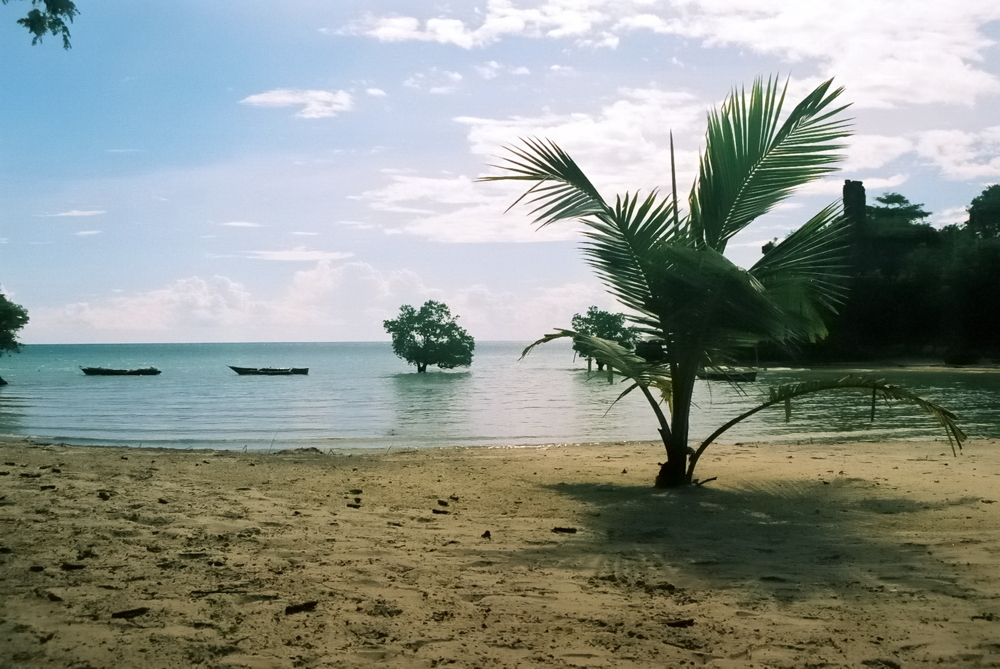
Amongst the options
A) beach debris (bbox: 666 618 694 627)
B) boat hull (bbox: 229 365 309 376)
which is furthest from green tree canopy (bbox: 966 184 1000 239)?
beach debris (bbox: 666 618 694 627)

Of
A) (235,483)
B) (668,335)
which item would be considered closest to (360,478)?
(235,483)

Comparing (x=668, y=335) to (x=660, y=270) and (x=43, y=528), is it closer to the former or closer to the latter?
(x=660, y=270)

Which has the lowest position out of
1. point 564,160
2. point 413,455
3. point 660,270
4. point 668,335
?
point 413,455

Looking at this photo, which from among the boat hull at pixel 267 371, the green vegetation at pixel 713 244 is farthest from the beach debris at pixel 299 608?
the boat hull at pixel 267 371

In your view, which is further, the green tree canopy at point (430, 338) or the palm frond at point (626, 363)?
the green tree canopy at point (430, 338)

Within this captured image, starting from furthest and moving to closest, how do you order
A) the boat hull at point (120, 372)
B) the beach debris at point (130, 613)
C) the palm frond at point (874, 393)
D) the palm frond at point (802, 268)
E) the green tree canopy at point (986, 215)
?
the green tree canopy at point (986, 215), the boat hull at point (120, 372), the palm frond at point (802, 268), the palm frond at point (874, 393), the beach debris at point (130, 613)

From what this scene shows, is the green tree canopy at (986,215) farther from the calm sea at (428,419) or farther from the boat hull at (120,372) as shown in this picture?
the boat hull at (120,372)

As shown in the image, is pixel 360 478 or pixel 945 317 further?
pixel 945 317

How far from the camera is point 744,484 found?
7.85 meters

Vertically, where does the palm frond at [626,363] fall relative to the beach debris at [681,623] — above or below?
above

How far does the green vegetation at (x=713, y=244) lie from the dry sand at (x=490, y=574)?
123 cm

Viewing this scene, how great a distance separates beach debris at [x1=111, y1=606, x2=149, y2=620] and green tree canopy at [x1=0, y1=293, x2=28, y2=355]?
44.4 metres

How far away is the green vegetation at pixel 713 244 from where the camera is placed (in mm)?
7074

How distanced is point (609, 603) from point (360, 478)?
5.10m
